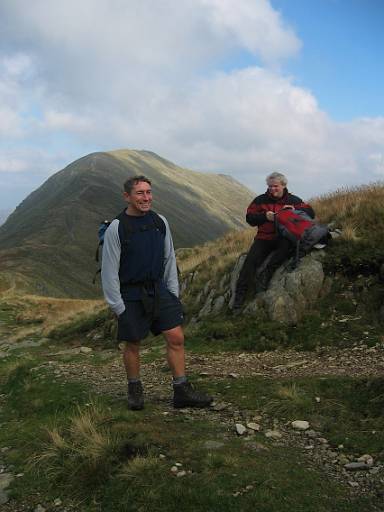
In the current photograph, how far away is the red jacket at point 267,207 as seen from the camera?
9.62m

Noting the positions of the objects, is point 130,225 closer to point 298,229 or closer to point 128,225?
point 128,225

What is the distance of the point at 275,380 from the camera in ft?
21.8

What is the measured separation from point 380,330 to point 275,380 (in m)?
2.66

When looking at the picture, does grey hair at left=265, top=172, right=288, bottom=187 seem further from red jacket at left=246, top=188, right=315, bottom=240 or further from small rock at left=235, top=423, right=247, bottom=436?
small rock at left=235, top=423, right=247, bottom=436

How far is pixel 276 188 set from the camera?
31.0 ft

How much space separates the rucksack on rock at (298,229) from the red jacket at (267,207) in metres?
0.16

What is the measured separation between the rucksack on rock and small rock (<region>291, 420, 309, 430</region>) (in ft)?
16.8

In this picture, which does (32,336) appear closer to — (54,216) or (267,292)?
(267,292)

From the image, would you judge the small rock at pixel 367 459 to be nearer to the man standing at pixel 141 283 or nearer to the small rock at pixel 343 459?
the small rock at pixel 343 459

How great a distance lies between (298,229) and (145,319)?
16.1ft

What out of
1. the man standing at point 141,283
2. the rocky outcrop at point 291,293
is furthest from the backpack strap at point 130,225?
the rocky outcrop at point 291,293

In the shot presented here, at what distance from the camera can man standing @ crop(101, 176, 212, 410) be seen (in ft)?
18.3

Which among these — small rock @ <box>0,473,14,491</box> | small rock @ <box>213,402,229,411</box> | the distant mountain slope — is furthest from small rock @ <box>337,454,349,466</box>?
the distant mountain slope

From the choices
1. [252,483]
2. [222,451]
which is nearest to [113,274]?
[222,451]
